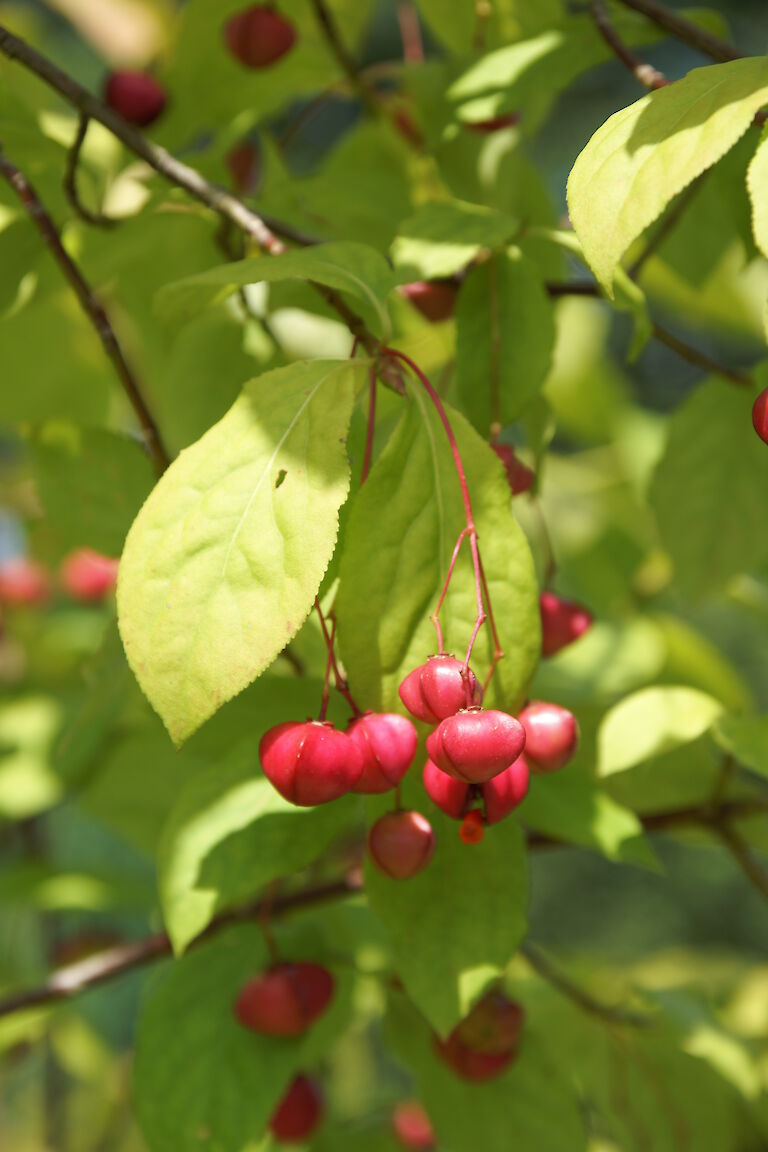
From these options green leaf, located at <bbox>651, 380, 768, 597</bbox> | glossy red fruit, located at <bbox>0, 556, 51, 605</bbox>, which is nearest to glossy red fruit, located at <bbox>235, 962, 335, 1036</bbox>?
green leaf, located at <bbox>651, 380, 768, 597</bbox>

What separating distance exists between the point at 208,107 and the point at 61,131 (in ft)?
0.41

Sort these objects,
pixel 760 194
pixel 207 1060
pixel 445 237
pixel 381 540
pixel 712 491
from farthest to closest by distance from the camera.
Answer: pixel 712 491, pixel 207 1060, pixel 445 237, pixel 381 540, pixel 760 194

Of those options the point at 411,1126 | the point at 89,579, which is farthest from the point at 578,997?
the point at 89,579

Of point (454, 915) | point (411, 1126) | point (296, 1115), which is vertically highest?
point (454, 915)

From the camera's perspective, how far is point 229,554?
487mm

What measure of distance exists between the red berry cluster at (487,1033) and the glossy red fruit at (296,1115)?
0.80 feet

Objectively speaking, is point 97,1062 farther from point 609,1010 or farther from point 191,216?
point 191,216

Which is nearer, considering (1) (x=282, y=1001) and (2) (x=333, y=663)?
(2) (x=333, y=663)

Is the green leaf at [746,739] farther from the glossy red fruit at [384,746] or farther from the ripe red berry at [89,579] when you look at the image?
the ripe red berry at [89,579]

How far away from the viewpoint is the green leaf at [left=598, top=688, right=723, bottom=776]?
27.3 inches

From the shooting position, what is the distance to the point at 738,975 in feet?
4.56

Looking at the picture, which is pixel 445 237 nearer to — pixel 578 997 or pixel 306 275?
pixel 306 275

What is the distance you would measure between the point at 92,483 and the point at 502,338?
0.98 feet

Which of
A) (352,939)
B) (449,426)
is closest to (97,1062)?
(352,939)
